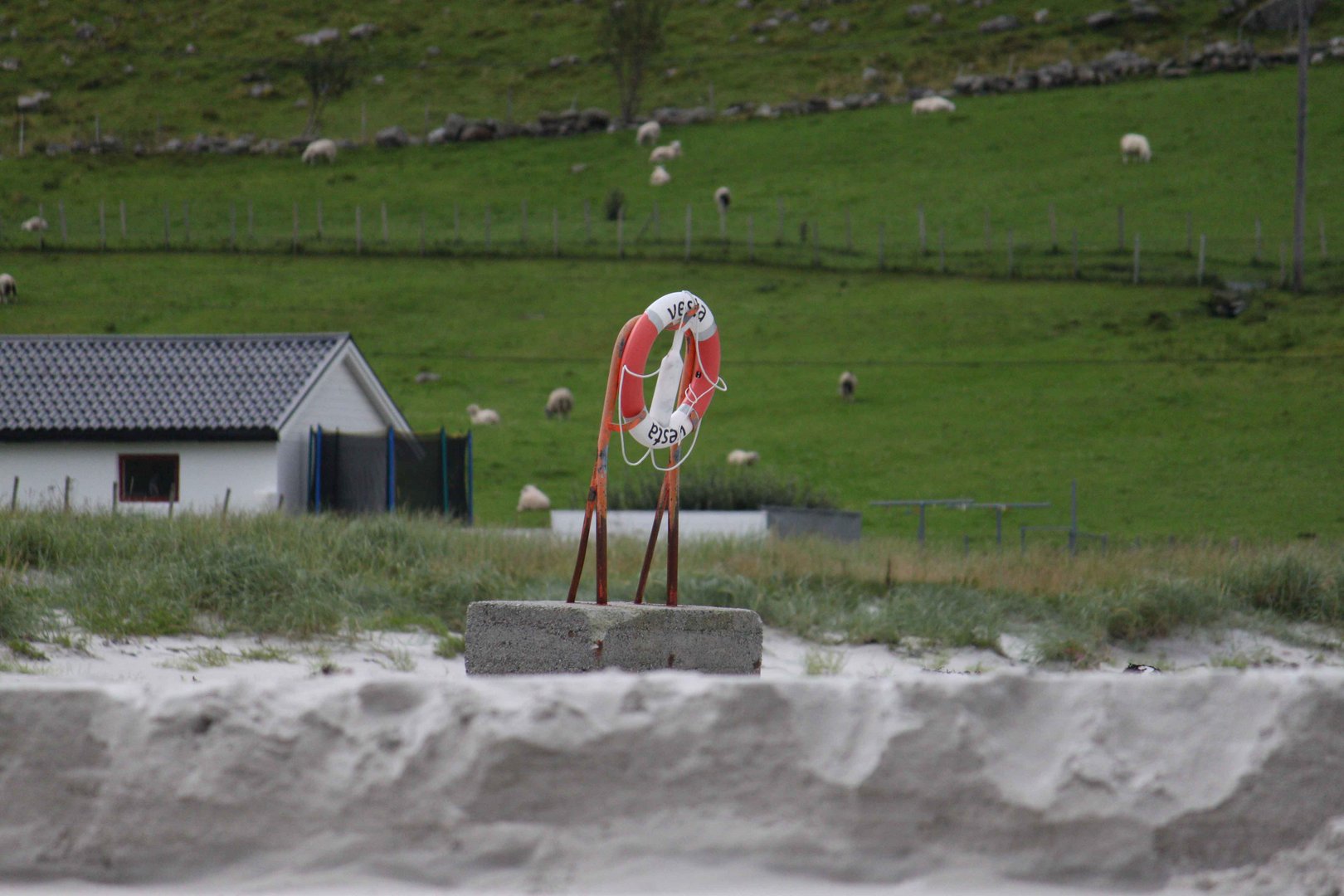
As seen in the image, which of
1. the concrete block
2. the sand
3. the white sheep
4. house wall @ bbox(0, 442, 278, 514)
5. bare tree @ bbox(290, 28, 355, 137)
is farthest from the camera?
bare tree @ bbox(290, 28, 355, 137)

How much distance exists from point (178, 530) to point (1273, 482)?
22.5 metres

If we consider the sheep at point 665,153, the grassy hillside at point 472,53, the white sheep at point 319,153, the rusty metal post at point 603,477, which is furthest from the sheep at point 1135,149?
the rusty metal post at point 603,477

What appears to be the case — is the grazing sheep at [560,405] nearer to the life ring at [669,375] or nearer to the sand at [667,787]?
the life ring at [669,375]

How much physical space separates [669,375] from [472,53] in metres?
80.4

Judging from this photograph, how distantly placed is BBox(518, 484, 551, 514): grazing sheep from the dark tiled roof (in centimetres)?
469

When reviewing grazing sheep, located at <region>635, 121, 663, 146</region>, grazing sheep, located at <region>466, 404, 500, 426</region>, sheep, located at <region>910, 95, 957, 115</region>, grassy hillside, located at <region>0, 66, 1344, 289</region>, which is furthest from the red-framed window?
sheep, located at <region>910, 95, 957, 115</region>

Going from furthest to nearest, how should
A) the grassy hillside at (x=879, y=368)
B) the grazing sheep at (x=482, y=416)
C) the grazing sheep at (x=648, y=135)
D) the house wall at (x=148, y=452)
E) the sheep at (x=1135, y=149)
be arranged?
the grazing sheep at (x=648, y=135)
the sheep at (x=1135, y=149)
the grazing sheep at (x=482, y=416)
the grassy hillside at (x=879, y=368)
the house wall at (x=148, y=452)

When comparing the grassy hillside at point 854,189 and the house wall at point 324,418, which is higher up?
the grassy hillside at point 854,189

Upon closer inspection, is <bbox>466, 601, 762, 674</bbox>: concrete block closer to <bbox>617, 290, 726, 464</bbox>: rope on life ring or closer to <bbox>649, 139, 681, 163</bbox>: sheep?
<bbox>617, 290, 726, 464</bbox>: rope on life ring

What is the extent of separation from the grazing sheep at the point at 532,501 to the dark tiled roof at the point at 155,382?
15.4 ft

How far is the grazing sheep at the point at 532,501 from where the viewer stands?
27938mm

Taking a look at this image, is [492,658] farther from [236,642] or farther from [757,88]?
[757,88]

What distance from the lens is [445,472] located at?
2573cm

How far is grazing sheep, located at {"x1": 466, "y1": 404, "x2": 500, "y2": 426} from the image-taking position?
34.0 metres
